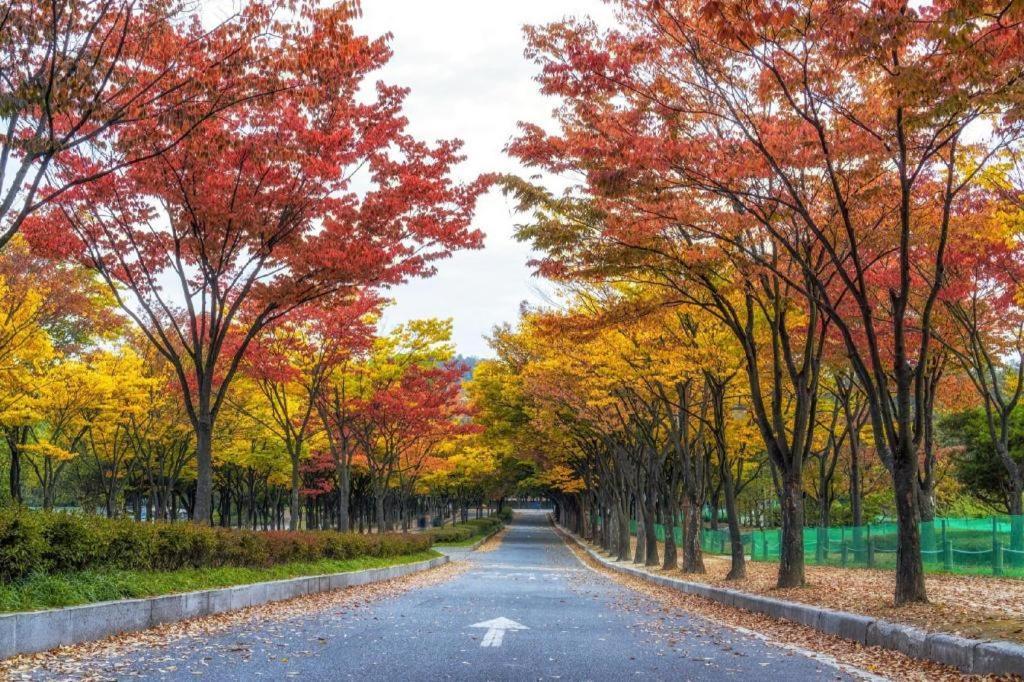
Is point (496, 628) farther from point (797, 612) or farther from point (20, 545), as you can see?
point (20, 545)

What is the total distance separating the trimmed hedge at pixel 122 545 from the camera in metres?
8.68

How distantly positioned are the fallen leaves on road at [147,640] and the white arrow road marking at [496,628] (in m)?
2.40

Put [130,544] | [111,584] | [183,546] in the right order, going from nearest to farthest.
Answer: [111,584]
[130,544]
[183,546]

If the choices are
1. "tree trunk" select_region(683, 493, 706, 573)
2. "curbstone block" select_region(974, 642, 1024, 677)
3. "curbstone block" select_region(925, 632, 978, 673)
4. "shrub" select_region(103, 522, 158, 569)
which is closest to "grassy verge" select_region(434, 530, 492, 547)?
"tree trunk" select_region(683, 493, 706, 573)

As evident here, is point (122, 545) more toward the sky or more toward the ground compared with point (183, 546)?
more toward the sky

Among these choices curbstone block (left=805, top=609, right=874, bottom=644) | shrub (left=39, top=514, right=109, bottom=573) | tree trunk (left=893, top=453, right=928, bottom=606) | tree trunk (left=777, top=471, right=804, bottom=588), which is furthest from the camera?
tree trunk (left=777, top=471, right=804, bottom=588)

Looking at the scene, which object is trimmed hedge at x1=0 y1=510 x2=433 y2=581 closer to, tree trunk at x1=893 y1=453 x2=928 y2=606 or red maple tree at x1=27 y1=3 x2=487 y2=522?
red maple tree at x1=27 y1=3 x2=487 y2=522

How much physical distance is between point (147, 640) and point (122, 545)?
189 cm

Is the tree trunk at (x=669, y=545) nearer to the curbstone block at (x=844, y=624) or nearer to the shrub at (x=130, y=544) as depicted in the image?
the curbstone block at (x=844, y=624)

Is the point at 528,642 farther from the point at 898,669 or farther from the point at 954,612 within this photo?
the point at 954,612

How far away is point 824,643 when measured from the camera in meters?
10.1

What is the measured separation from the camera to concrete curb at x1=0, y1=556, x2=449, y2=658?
7.67 m

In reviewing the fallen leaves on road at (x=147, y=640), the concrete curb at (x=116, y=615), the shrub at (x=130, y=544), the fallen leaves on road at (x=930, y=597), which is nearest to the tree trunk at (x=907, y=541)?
the fallen leaves on road at (x=930, y=597)

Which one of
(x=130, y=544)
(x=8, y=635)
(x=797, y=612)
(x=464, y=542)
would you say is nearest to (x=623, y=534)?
(x=464, y=542)
